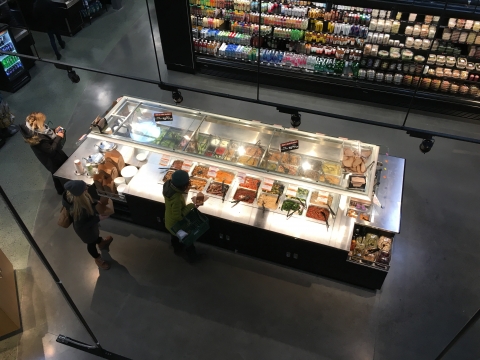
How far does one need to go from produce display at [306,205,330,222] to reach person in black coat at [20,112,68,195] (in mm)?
4155

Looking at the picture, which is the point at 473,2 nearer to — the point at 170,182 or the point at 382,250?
the point at 382,250

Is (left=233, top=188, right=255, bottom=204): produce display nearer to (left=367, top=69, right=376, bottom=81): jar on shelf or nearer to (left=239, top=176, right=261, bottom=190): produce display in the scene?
(left=239, top=176, right=261, bottom=190): produce display

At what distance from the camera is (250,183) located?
Answer: 6285mm

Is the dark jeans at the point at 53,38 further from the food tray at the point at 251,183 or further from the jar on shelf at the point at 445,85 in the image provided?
the jar on shelf at the point at 445,85

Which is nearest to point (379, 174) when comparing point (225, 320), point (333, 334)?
point (333, 334)

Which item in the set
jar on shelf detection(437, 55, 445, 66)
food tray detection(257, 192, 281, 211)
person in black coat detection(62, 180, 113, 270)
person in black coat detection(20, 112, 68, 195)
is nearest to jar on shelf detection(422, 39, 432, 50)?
jar on shelf detection(437, 55, 445, 66)

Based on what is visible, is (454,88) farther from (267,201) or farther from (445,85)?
(267,201)

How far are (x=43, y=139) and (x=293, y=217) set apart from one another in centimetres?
408

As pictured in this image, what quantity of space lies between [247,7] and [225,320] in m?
6.77

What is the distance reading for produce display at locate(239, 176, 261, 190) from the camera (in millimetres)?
6238

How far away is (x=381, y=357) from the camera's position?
5391 mm

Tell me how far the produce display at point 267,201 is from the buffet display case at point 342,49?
137 inches

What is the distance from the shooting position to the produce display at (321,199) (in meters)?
6.00

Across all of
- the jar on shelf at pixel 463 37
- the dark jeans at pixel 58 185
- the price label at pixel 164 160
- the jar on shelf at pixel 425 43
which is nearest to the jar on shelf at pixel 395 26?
the jar on shelf at pixel 425 43
